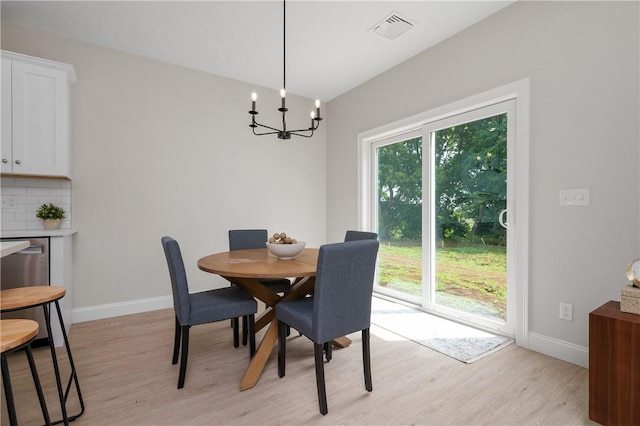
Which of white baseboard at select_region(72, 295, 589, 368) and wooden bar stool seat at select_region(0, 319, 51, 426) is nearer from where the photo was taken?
wooden bar stool seat at select_region(0, 319, 51, 426)

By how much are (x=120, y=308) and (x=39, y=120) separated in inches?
72.6

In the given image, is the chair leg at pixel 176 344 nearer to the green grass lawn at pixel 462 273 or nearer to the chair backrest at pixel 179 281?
the chair backrest at pixel 179 281

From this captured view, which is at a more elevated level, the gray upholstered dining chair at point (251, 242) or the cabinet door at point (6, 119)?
the cabinet door at point (6, 119)

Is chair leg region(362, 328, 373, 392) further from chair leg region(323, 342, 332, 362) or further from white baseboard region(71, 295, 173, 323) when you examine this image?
white baseboard region(71, 295, 173, 323)

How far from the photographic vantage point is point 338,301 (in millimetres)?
1691

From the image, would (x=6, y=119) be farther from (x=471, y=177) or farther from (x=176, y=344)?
(x=471, y=177)

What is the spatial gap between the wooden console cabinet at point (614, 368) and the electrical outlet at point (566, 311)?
0.59 metres

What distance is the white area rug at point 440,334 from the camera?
2340 millimetres

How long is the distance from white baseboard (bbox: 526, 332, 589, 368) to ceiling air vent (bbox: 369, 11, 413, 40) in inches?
107

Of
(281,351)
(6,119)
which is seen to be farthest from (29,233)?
(281,351)

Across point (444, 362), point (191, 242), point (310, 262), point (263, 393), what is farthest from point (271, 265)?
point (191, 242)

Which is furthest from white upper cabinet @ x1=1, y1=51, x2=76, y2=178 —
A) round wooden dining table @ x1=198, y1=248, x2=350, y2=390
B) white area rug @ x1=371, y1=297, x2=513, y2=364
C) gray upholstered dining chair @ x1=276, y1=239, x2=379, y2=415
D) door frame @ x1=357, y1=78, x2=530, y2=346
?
door frame @ x1=357, y1=78, x2=530, y2=346

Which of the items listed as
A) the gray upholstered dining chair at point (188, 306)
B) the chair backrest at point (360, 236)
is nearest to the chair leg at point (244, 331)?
→ the gray upholstered dining chair at point (188, 306)

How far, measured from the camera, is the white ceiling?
249cm
